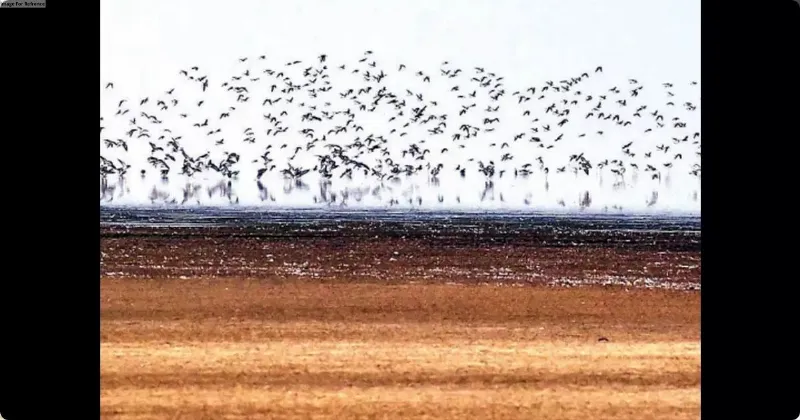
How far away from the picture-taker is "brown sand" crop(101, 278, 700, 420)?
3650 millimetres

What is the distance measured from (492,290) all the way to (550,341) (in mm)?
280

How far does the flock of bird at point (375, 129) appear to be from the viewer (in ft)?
12.7

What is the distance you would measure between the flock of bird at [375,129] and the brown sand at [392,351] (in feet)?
1.25

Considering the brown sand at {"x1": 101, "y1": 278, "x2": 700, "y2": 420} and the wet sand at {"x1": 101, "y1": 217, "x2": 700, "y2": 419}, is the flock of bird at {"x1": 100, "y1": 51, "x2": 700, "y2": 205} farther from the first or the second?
the brown sand at {"x1": 101, "y1": 278, "x2": 700, "y2": 420}

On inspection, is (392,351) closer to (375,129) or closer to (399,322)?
(399,322)

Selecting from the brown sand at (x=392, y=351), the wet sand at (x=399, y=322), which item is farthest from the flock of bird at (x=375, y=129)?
the brown sand at (x=392, y=351)

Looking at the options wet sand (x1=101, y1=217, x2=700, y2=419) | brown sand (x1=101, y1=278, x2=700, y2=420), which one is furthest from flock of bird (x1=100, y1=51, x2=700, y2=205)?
brown sand (x1=101, y1=278, x2=700, y2=420)

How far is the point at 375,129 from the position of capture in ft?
12.8

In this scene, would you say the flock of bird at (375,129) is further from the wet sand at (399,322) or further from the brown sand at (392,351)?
the brown sand at (392,351)

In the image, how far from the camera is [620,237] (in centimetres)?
394
